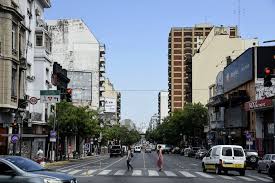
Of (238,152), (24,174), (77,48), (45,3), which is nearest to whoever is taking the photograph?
(24,174)

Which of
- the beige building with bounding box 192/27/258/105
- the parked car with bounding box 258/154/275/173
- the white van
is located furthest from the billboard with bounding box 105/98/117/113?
the white van

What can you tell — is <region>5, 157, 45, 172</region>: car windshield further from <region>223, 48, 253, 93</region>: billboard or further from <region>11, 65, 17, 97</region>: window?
<region>223, 48, 253, 93</region>: billboard

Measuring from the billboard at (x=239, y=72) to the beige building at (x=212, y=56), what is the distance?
23732 millimetres

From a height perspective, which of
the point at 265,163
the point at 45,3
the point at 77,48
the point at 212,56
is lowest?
the point at 265,163

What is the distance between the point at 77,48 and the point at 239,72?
49.0 metres

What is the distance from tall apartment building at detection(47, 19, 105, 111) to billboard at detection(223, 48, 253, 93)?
30136 millimetres

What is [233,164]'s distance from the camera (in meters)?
34.9

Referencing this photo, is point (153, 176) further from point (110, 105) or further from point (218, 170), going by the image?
point (110, 105)

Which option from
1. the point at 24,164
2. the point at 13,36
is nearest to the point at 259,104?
the point at 13,36

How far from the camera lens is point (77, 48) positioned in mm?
120625

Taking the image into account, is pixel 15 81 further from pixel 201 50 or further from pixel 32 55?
pixel 201 50

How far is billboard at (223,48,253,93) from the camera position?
245ft

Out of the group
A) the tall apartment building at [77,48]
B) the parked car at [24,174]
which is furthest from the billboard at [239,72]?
the parked car at [24,174]

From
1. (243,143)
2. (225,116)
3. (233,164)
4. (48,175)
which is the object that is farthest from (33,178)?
(225,116)
